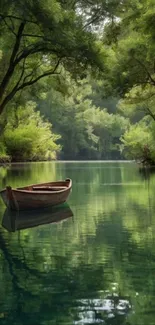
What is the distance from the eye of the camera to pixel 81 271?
7.86 metres

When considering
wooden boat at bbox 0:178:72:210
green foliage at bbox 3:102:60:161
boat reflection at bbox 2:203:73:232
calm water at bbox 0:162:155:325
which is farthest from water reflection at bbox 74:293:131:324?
green foliage at bbox 3:102:60:161

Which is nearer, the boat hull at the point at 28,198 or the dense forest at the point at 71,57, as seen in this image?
the boat hull at the point at 28,198

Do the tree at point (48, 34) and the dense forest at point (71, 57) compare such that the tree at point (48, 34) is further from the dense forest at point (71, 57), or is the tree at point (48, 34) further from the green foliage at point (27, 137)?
the green foliage at point (27, 137)

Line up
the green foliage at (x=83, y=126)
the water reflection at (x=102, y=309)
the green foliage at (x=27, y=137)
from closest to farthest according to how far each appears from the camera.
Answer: the water reflection at (x=102, y=309) < the green foliage at (x=27, y=137) < the green foliage at (x=83, y=126)

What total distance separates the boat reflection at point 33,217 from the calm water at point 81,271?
8.2 inches

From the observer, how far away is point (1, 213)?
15.5 metres

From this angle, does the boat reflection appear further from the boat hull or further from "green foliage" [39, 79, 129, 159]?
"green foliage" [39, 79, 129, 159]

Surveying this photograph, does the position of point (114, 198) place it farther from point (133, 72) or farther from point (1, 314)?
point (1, 314)

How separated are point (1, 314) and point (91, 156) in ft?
264

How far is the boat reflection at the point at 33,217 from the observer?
13.1 m

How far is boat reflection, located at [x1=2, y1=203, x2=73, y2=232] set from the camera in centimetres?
1315

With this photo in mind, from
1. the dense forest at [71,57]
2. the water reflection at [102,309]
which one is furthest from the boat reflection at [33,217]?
the water reflection at [102,309]

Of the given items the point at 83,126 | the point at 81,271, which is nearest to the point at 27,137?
the point at 83,126

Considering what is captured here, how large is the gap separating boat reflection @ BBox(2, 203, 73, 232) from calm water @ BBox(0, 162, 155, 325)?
8.2 inches
